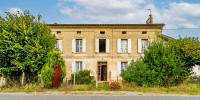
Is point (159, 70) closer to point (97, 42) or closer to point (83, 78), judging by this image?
point (83, 78)

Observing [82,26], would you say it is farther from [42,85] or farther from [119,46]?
[42,85]

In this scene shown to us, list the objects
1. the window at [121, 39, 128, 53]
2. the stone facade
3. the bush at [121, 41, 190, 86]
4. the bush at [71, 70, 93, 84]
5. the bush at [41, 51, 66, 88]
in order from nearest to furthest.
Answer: the bush at [41, 51, 66, 88] < the bush at [121, 41, 190, 86] < the bush at [71, 70, 93, 84] < the stone facade < the window at [121, 39, 128, 53]

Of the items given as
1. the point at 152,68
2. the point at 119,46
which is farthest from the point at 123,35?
the point at 152,68

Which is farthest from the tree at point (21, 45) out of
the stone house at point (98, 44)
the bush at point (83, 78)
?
the stone house at point (98, 44)

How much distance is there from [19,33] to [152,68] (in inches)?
386

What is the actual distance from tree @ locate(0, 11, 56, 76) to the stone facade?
171 inches

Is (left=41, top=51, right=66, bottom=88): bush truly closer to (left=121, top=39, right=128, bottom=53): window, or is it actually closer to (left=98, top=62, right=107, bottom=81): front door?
(left=98, top=62, right=107, bottom=81): front door

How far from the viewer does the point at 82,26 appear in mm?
14047

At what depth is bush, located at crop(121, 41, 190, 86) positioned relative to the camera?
29.4ft

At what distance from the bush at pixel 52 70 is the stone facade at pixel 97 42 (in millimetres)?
4613

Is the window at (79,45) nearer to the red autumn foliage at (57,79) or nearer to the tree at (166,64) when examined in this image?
the red autumn foliage at (57,79)

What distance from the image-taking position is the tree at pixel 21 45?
8828 millimetres

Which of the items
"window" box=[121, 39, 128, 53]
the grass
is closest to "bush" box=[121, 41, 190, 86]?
the grass

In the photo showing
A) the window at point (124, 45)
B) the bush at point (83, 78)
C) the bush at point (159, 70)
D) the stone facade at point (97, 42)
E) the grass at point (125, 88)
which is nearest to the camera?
the grass at point (125, 88)
